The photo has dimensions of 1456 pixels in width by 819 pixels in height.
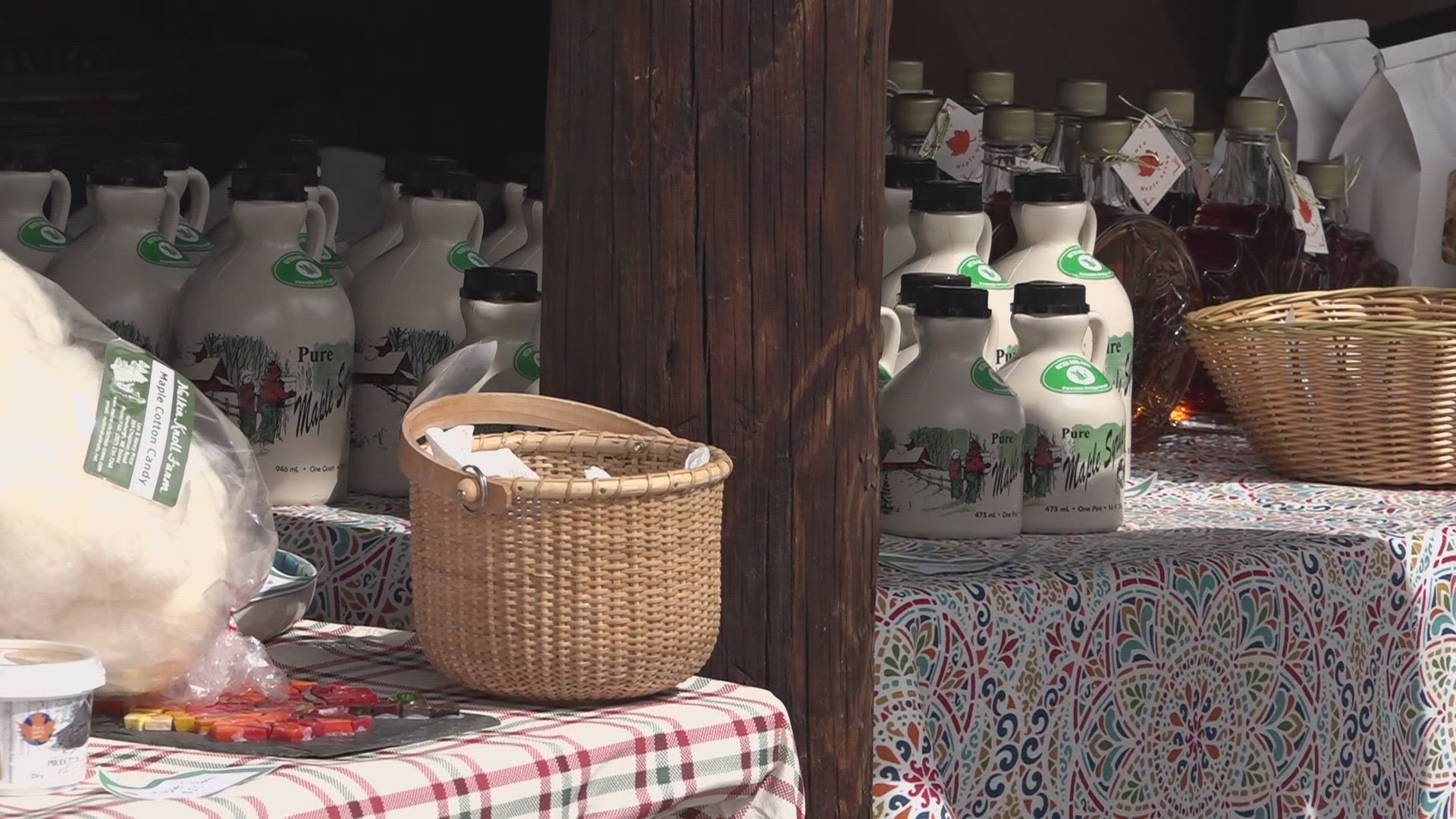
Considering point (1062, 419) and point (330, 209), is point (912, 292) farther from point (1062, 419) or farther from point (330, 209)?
point (330, 209)

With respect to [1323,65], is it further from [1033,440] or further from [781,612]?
[781,612]

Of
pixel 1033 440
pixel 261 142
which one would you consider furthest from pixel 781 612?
pixel 261 142

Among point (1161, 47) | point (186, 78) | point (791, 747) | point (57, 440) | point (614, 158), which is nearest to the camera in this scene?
point (57, 440)

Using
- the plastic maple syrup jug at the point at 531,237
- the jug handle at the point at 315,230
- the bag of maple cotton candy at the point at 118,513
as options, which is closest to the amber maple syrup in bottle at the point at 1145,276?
the plastic maple syrup jug at the point at 531,237

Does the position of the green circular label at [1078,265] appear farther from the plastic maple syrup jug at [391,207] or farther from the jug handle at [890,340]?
the plastic maple syrup jug at [391,207]

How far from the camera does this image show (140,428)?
1016 millimetres

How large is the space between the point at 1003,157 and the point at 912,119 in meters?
0.13

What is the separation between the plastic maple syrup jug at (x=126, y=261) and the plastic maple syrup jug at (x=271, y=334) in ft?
0.13

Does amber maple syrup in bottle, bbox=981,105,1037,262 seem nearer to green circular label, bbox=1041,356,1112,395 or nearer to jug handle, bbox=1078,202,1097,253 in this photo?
jug handle, bbox=1078,202,1097,253

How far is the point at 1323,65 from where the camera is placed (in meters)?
2.73

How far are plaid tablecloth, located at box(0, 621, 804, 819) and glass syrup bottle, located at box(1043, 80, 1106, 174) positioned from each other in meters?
1.09

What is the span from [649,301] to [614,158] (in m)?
0.09

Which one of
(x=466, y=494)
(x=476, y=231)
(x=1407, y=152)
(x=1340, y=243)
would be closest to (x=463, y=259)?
(x=476, y=231)

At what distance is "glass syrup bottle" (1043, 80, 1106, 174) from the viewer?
83.2 inches
